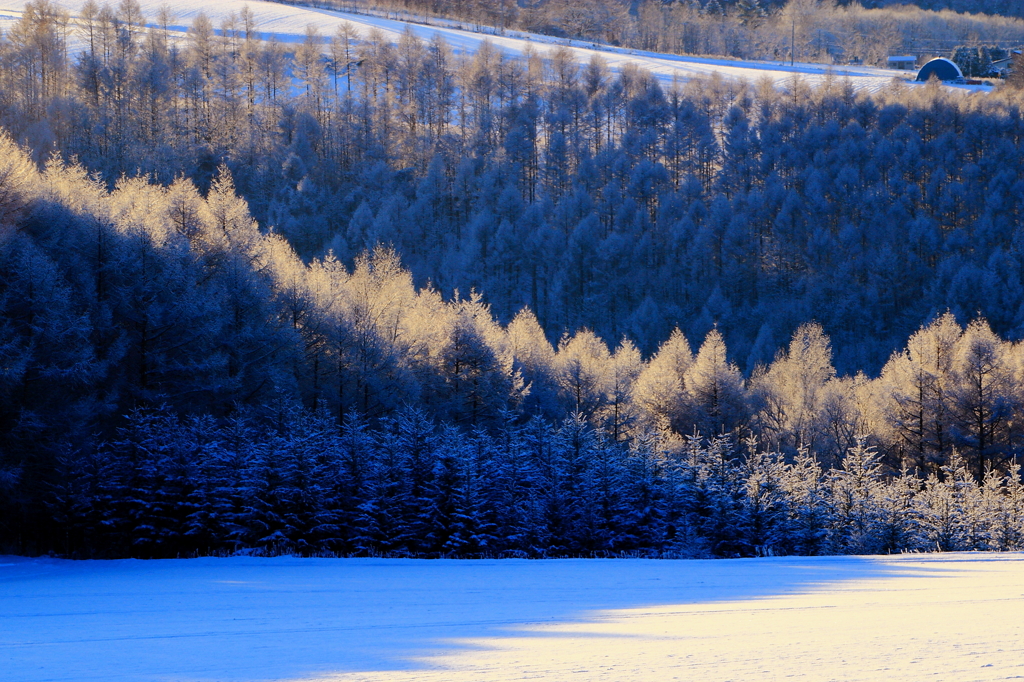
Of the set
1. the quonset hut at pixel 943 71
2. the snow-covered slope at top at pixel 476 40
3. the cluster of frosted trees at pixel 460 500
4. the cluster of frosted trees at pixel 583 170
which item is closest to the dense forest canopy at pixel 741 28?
the snow-covered slope at top at pixel 476 40

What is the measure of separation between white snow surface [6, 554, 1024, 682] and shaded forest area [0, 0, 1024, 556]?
952 cm

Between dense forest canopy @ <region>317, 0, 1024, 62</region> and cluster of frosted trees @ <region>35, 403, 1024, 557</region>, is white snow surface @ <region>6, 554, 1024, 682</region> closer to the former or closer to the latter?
cluster of frosted trees @ <region>35, 403, 1024, 557</region>

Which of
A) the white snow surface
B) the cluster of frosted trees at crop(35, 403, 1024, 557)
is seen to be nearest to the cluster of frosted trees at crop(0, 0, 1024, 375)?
the cluster of frosted trees at crop(35, 403, 1024, 557)

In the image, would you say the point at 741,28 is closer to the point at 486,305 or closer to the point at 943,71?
the point at 943,71

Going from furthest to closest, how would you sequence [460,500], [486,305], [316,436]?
1. [486,305]
2. [316,436]
3. [460,500]

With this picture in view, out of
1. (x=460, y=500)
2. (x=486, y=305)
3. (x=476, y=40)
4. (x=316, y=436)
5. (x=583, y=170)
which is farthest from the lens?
(x=476, y=40)

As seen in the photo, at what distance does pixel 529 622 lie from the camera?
451 inches

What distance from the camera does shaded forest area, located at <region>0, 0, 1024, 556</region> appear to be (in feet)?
88.2

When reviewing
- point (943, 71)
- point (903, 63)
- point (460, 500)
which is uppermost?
point (903, 63)

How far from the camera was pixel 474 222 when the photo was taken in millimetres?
99438

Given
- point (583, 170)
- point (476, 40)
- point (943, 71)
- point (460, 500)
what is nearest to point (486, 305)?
point (460, 500)

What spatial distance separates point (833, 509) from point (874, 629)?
2222cm

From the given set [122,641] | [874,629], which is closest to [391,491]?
[122,641]

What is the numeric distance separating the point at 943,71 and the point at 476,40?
69.4 meters
